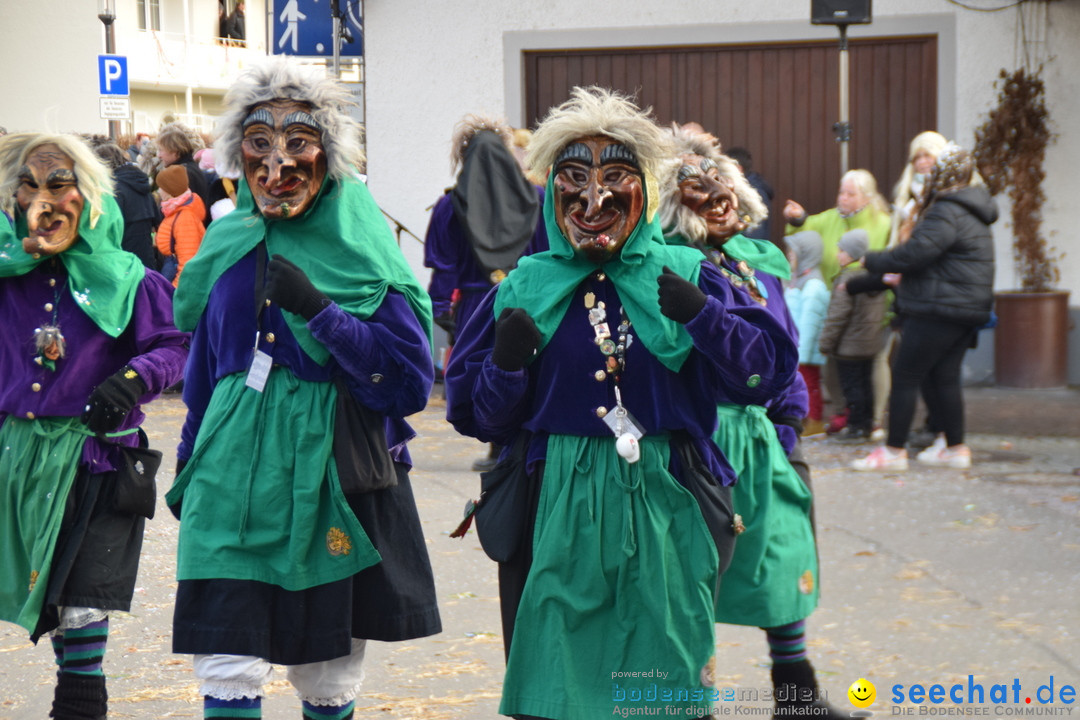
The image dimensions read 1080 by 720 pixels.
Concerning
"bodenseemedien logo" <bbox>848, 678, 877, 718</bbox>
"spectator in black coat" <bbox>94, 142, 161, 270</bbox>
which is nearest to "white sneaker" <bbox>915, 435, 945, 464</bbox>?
"bodenseemedien logo" <bbox>848, 678, 877, 718</bbox>

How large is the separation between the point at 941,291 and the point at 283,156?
16.7 ft

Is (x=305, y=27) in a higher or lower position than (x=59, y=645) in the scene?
higher

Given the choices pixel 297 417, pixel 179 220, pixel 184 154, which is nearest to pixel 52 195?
pixel 297 417

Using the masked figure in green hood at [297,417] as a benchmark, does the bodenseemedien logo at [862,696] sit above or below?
below

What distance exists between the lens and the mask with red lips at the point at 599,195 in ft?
10.9

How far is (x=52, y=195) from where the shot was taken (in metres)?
4.24

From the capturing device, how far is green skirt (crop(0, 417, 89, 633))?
412cm

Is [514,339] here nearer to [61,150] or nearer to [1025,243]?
[61,150]

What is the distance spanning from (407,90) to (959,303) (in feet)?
18.2

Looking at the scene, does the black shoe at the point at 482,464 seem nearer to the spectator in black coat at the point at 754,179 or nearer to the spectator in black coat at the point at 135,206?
the spectator in black coat at the point at 754,179

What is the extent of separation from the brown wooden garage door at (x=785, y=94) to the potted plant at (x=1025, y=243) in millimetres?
633

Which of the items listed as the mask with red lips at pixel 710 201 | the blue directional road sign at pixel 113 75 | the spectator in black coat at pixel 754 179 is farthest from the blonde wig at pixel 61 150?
the blue directional road sign at pixel 113 75

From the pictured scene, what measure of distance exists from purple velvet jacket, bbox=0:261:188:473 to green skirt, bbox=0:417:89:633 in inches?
1.7

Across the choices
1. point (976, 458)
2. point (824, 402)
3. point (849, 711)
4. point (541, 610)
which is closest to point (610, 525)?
point (541, 610)
